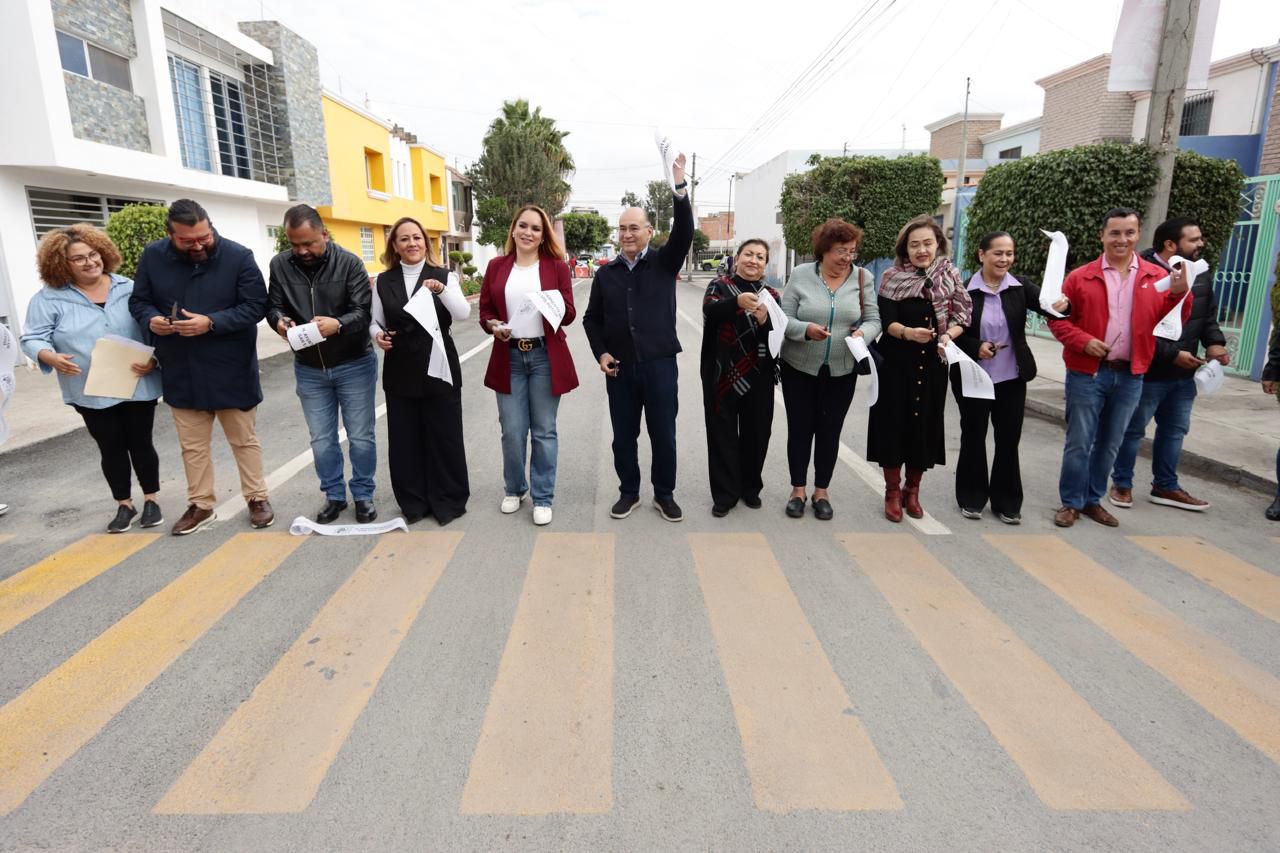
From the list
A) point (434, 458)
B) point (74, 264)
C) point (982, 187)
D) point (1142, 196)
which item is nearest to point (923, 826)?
point (434, 458)

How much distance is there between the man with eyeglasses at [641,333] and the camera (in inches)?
190

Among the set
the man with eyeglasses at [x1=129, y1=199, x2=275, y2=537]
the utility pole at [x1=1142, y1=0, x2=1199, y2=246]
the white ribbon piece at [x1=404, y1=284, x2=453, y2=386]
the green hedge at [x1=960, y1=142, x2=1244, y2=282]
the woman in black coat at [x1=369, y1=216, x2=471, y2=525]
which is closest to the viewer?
the man with eyeglasses at [x1=129, y1=199, x2=275, y2=537]

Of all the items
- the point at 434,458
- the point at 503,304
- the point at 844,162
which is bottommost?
the point at 434,458

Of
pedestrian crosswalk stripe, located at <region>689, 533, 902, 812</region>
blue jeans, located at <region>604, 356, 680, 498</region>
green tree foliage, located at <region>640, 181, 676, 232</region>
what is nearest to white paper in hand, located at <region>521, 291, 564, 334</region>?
blue jeans, located at <region>604, 356, 680, 498</region>

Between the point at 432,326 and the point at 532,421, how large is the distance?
940mm

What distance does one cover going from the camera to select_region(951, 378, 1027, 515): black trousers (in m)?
5.01

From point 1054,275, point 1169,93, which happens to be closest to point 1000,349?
point 1054,275

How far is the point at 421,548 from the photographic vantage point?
4.69 metres

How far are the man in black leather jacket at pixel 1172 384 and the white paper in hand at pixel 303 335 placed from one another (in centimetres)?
551

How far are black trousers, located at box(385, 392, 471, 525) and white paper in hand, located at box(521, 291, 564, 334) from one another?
80cm

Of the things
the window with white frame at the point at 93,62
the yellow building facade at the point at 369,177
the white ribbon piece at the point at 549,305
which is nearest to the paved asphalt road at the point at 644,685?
the white ribbon piece at the point at 549,305

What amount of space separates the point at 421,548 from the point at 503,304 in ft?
5.37

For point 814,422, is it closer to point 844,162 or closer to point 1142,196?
point 1142,196

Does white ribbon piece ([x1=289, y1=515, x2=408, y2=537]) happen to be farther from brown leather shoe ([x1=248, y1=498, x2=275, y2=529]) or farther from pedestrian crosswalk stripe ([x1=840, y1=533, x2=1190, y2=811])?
pedestrian crosswalk stripe ([x1=840, y1=533, x2=1190, y2=811])
